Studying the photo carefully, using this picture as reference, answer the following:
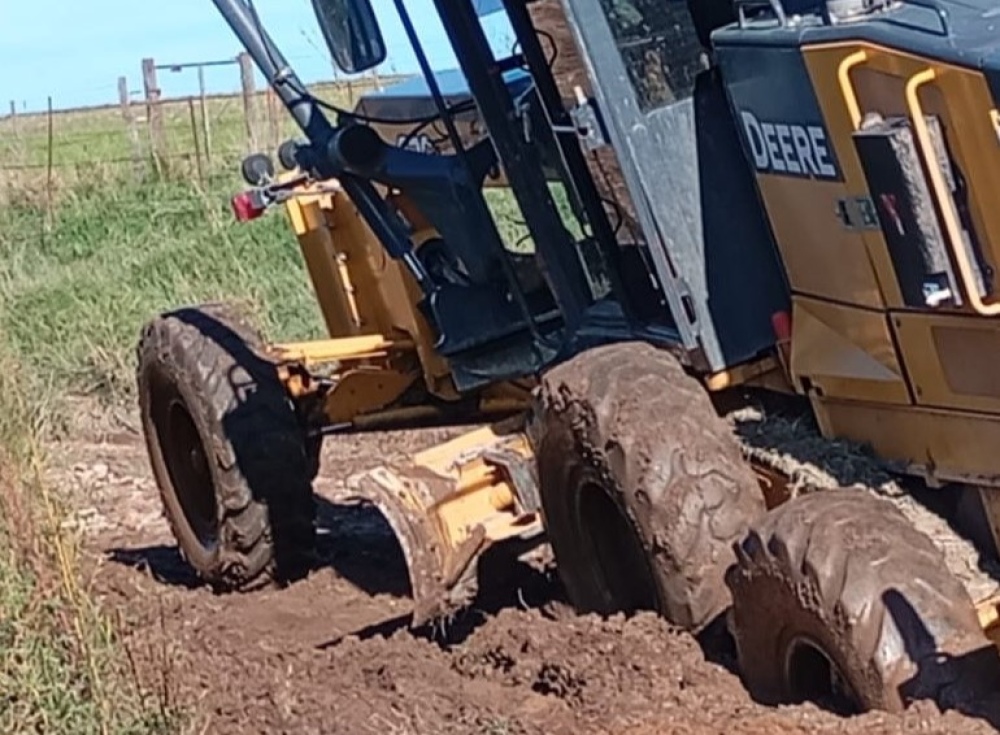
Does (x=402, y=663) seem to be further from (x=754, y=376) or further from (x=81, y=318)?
(x=81, y=318)

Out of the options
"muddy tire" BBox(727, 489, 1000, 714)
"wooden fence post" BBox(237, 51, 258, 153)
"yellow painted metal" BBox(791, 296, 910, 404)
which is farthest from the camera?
"wooden fence post" BBox(237, 51, 258, 153)

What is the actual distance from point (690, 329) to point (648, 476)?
607 millimetres

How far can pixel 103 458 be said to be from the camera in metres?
11.3

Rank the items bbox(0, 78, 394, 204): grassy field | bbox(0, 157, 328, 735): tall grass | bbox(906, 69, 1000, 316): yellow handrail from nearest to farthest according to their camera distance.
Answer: bbox(906, 69, 1000, 316): yellow handrail < bbox(0, 157, 328, 735): tall grass < bbox(0, 78, 394, 204): grassy field

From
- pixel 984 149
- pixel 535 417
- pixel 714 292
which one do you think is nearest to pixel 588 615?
pixel 535 417

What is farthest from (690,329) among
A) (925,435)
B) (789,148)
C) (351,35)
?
(351,35)

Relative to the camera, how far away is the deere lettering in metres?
5.39

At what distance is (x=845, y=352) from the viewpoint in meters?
5.70

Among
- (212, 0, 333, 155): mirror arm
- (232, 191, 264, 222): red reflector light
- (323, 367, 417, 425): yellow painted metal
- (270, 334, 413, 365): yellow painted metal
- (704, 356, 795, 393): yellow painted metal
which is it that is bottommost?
(323, 367, 417, 425): yellow painted metal

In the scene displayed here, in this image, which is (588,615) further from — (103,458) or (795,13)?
(103,458)

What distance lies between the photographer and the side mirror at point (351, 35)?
22.0ft

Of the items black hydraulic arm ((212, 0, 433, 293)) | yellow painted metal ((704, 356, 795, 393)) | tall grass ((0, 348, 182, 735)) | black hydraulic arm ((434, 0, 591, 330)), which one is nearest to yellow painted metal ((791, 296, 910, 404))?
yellow painted metal ((704, 356, 795, 393))

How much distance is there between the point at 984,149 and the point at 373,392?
3948 millimetres

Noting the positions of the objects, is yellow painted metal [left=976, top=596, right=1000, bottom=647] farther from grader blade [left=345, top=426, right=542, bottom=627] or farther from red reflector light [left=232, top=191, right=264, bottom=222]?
red reflector light [left=232, top=191, right=264, bottom=222]
